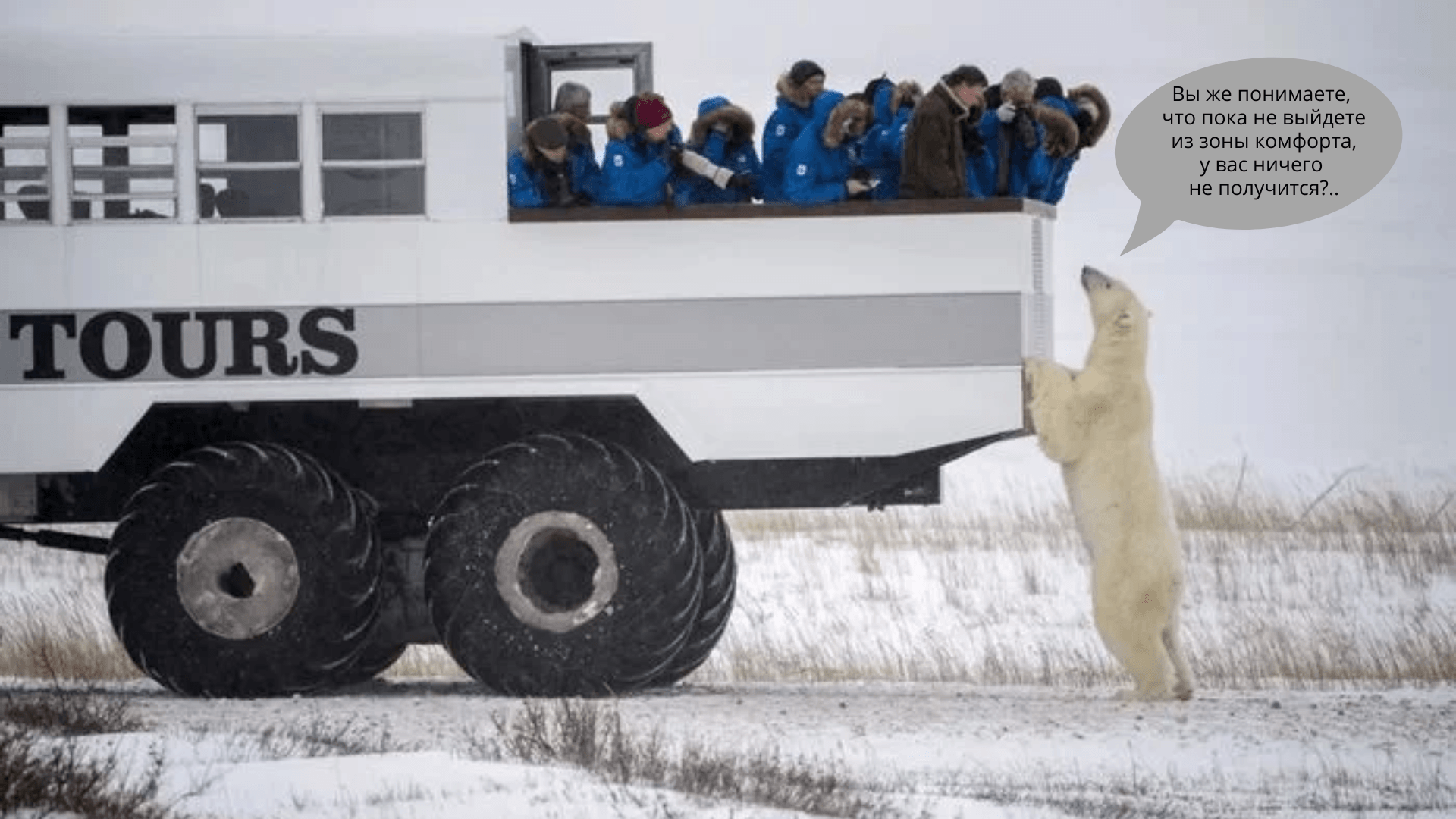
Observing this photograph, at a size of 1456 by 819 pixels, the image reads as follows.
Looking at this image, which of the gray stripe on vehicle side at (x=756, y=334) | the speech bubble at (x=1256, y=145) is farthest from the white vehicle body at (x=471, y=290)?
the speech bubble at (x=1256, y=145)

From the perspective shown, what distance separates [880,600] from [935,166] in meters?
5.64

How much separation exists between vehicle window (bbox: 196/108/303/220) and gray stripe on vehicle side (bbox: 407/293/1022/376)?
41.9 inches

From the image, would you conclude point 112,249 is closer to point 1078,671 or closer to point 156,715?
point 156,715

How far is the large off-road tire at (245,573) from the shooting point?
1334 centimetres

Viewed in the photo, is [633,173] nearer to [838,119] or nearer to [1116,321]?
[838,119]

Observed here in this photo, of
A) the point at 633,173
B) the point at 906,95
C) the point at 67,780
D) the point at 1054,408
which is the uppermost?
the point at 906,95

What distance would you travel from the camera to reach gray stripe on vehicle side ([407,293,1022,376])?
43.1ft

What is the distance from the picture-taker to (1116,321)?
13.3 metres

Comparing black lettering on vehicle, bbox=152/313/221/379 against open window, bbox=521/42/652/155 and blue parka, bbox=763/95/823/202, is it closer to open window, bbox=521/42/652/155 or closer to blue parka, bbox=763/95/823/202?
open window, bbox=521/42/652/155

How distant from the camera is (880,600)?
1844cm

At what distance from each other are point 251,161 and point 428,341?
1129 millimetres

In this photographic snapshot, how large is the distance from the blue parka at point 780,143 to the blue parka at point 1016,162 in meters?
0.78

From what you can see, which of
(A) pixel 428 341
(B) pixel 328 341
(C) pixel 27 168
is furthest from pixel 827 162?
(C) pixel 27 168

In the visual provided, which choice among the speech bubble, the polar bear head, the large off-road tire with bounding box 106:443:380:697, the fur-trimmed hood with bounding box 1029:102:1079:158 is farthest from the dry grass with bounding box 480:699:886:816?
the speech bubble
